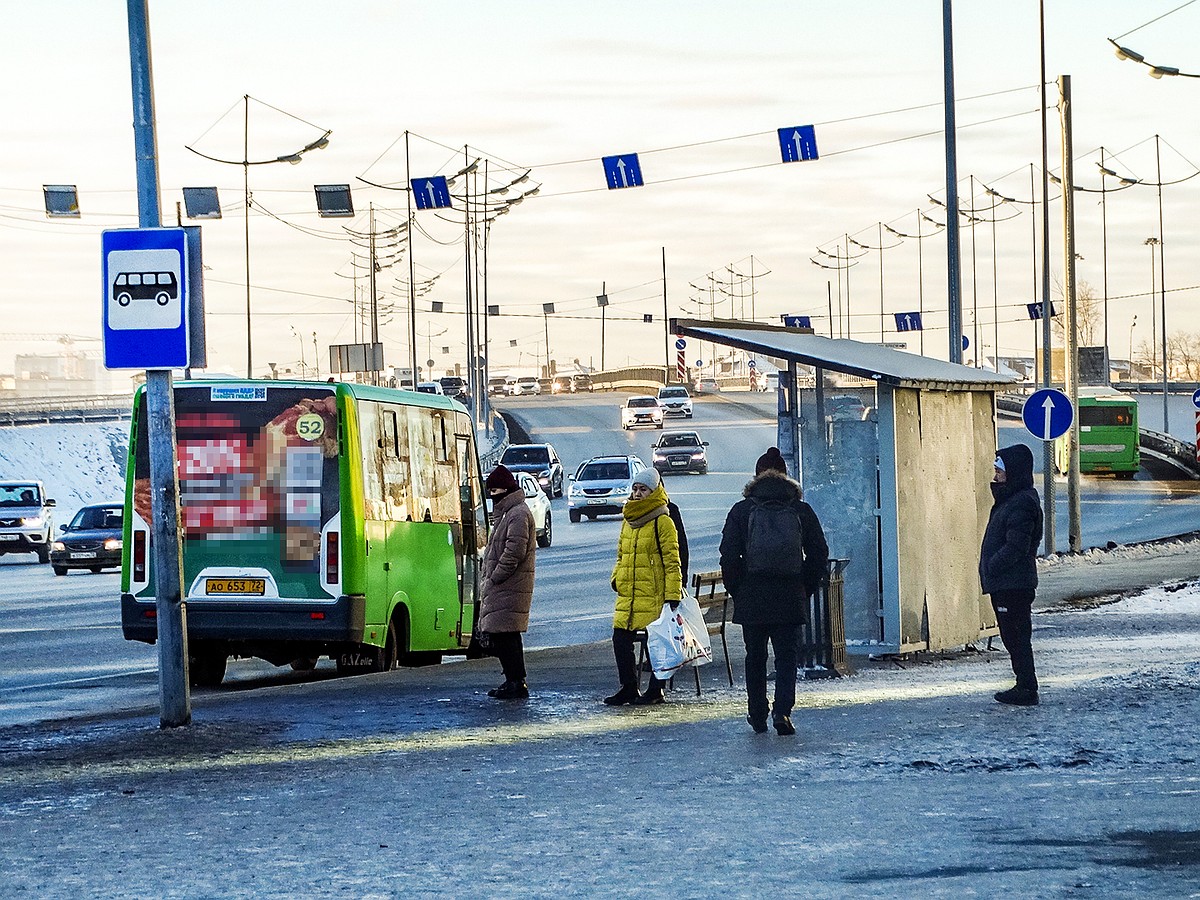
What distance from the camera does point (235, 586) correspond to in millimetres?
15000

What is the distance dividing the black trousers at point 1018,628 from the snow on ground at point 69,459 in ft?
204

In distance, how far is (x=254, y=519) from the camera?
14.9 metres

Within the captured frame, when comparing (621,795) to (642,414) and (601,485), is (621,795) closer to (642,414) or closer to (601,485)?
(601,485)

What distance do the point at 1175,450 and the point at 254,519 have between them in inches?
2501

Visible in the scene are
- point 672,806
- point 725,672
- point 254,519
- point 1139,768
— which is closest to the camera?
point 672,806

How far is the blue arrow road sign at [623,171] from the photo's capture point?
116ft

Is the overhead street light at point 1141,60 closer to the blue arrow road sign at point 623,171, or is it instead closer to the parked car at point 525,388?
the blue arrow road sign at point 623,171

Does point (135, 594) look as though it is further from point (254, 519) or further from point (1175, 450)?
point (1175, 450)

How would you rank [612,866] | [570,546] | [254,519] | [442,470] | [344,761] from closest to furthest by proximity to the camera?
[612,866] → [344,761] → [254,519] → [442,470] → [570,546]

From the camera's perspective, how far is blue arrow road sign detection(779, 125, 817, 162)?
33719 millimetres

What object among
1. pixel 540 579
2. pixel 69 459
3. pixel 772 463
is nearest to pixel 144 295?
pixel 772 463

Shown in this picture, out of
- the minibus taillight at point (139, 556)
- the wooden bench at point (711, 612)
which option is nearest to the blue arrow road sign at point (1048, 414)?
the wooden bench at point (711, 612)

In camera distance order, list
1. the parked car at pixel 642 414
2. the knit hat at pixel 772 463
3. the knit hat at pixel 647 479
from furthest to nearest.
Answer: the parked car at pixel 642 414, the knit hat at pixel 647 479, the knit hat at pixel 772 463

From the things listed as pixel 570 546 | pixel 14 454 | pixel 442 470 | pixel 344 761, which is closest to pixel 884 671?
pixel 442 470
